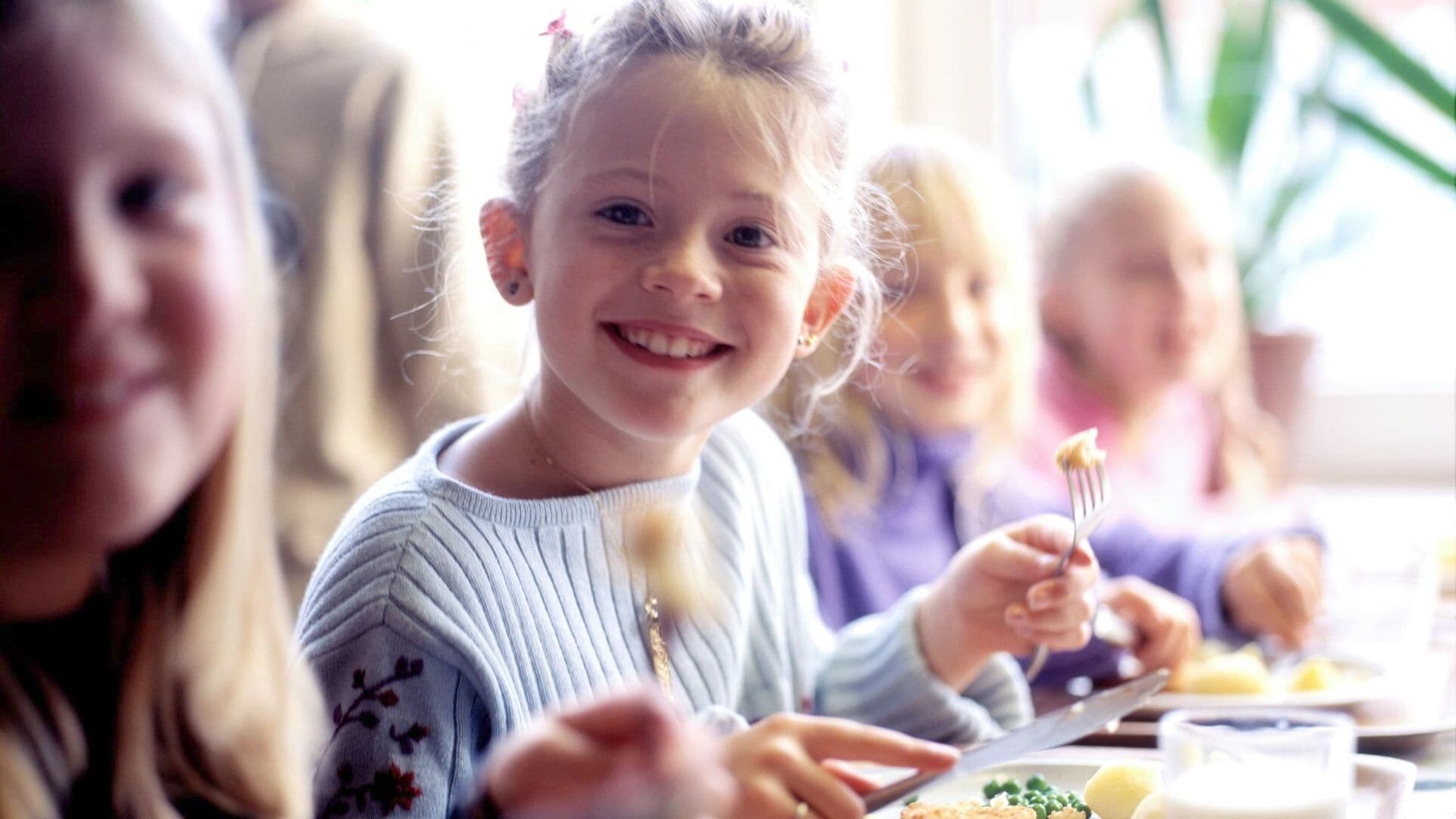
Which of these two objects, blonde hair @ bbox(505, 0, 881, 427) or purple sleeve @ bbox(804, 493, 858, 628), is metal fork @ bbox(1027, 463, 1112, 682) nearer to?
blonde hair @ bbox(505, 0, 881, 427)

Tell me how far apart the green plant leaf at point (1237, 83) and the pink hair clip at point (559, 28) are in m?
1.90

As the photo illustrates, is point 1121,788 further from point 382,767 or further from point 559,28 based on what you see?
point 559,28

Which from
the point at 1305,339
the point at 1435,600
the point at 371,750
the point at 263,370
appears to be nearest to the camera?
the point at 263,370

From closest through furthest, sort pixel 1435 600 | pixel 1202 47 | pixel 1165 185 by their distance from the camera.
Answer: pixel 1435 600 < pixel 1165 185 < pixel 1202 47

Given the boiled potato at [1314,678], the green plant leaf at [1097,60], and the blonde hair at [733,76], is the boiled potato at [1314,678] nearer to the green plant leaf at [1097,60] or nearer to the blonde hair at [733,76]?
the blonde hair at [733,76]

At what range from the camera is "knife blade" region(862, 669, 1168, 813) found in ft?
2.01

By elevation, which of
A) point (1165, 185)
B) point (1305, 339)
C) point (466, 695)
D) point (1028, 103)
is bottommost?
point (466, 695)

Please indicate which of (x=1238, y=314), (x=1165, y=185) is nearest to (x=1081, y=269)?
(x=1165, y=185)

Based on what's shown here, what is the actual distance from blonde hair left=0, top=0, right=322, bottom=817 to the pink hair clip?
30 centimetres

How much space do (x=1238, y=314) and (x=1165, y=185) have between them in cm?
55

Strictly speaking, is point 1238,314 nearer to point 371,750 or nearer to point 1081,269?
point 1081,269

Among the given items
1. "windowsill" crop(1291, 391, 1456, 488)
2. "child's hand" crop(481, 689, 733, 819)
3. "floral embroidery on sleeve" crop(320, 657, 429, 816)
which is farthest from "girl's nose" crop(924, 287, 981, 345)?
"windowsill" crop(1291, 391, 1456, 488)

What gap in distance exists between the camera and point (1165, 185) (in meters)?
1.91

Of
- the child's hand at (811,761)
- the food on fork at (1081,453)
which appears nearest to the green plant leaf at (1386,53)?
the food on fork at (1081,453)
